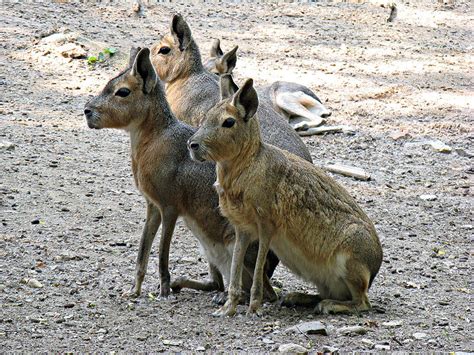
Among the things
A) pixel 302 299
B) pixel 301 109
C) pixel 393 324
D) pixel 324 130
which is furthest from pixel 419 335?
pixel 301 109

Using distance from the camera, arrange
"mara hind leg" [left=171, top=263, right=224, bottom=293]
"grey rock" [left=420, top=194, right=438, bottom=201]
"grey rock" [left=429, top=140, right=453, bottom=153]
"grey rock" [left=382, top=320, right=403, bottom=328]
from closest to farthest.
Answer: "grey rock" [left=382, top=320, right=403, bottom=328] → "mara hind leg" [left=171, top=263, right=224, bottom=293] → "grey rock" [left=420, top=194, right=438, bottom=201] → "grey rock" [left=429, top=140, right=453, bottom=153]

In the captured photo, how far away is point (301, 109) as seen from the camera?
31.7 feet

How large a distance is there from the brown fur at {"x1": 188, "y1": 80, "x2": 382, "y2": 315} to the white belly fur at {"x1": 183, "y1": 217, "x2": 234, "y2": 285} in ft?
1.01

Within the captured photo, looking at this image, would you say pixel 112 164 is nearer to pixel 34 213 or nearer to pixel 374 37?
pixel 34 213

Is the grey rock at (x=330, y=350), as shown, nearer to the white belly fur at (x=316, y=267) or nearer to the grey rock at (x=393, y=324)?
the grey rock at (x=393, y=324)

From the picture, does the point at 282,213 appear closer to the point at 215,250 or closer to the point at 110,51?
the point at 215,250

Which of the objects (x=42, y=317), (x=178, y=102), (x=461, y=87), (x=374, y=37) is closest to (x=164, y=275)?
(x=42, y=317)

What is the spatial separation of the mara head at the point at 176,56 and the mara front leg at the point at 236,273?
2584mm

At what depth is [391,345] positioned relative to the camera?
4.32 m

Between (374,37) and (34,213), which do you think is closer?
(34,213)

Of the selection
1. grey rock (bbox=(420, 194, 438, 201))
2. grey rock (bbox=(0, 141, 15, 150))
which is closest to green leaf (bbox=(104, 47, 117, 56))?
grey rock (bbox=(0, 141, 15, 150))

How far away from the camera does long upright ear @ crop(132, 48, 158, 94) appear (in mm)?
5176

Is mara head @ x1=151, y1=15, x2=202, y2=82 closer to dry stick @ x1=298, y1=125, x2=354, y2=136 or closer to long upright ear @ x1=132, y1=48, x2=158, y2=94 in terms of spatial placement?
long upright ear @ x1=132, y1=48, x2=158, y2=94

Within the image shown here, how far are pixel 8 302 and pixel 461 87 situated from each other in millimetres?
7574
